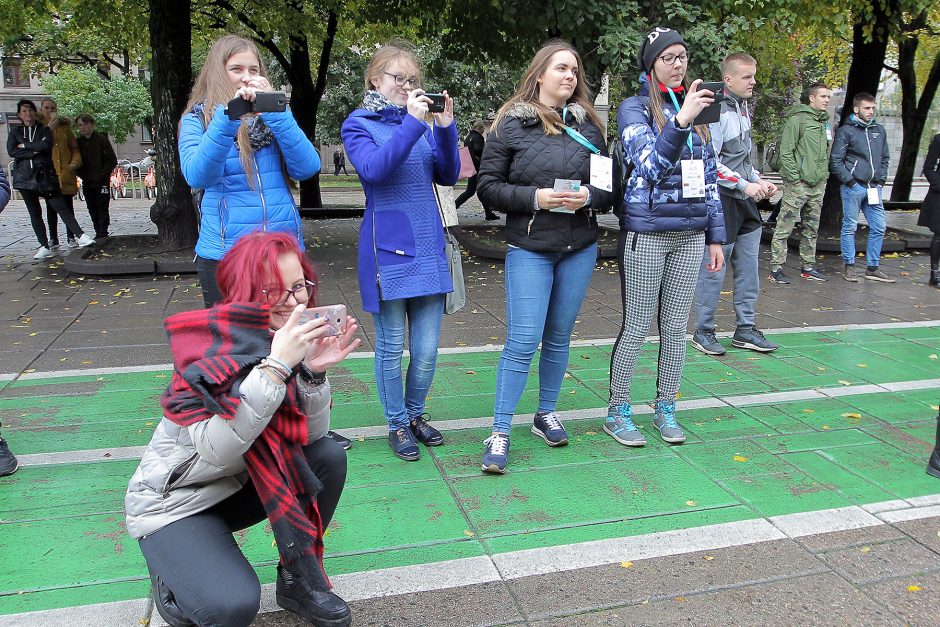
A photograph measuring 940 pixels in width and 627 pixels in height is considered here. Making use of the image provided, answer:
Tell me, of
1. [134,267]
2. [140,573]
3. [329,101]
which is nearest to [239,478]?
[140,573]

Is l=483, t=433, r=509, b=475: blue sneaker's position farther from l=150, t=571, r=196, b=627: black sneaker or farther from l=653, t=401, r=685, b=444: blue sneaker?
l=150, t=571, r=196, b=627: black sneaker

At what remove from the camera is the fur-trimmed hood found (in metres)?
3.82

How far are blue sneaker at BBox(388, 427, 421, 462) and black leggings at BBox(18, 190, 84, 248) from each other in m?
8.77

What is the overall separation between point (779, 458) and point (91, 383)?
169 inches

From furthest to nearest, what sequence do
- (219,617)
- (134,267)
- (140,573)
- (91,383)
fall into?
(134,267) → (91,383) → (140,573) → (219,617)

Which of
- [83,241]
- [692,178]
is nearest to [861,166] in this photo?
[692,178]

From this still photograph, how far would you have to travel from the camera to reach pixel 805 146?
8.76 meters

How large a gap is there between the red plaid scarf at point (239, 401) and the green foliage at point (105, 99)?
32.4 m

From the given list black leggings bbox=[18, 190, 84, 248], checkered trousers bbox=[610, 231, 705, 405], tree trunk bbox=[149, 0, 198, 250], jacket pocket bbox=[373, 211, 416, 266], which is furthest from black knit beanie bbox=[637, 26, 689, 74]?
black leggings bbox=[18, 190, 84, 248]

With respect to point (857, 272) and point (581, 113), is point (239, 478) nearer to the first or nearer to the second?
point (581, 113)

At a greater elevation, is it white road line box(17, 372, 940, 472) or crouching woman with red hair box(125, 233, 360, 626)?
crouching woman with red hair box(125, 233, 360, 626)

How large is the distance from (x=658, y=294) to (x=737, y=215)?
6.90ft

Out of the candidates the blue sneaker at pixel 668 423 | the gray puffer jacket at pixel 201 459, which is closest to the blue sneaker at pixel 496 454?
the blue sneaker at pixel 668 423

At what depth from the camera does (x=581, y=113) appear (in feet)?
12.8
